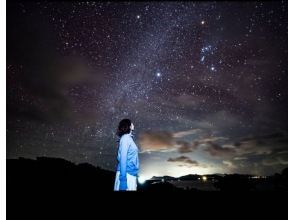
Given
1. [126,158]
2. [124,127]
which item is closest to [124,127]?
[124,127]

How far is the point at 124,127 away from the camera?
3732mm

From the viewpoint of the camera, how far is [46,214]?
126 centimetres

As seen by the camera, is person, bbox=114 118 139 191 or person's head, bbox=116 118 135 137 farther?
person's head, bbox=116 118 135 137

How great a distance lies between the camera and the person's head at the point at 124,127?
3.72 metres

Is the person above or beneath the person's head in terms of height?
beneath

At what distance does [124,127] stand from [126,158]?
1.58 ft

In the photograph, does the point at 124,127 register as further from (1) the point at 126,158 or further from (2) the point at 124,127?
(1) the point at 126,158

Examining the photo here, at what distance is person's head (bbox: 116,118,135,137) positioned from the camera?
3725 mm

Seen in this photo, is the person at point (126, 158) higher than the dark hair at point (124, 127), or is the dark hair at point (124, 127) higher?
the dark hair at point (124, 127)
